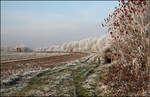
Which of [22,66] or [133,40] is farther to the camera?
[22,66]

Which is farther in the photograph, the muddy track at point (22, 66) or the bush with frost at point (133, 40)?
the muddy track at point (22, 66)

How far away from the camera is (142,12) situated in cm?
802

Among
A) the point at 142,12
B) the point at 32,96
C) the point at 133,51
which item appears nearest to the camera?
the point at 142,12

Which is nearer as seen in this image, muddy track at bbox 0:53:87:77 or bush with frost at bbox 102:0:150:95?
bush with frost at bbox 102:0:150:95

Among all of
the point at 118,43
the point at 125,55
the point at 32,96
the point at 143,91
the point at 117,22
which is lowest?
the point at 32,96

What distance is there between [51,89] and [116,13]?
6.71 m

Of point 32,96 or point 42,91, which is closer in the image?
point 32,96

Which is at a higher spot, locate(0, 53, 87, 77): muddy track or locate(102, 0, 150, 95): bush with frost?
locate(102, 0, 150, 95): bush with frost

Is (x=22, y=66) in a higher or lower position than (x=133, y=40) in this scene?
lower

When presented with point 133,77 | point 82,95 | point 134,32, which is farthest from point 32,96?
point 134,32

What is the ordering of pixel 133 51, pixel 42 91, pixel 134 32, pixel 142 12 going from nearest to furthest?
pixel 142 12
pixel 134 32
pixel 133 51
pixel 42 91

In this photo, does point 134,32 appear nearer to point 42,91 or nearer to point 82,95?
point 82,95

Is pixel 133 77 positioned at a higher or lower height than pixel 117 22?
lower

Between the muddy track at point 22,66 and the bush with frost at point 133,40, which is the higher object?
the bush with frost at point 133,40
